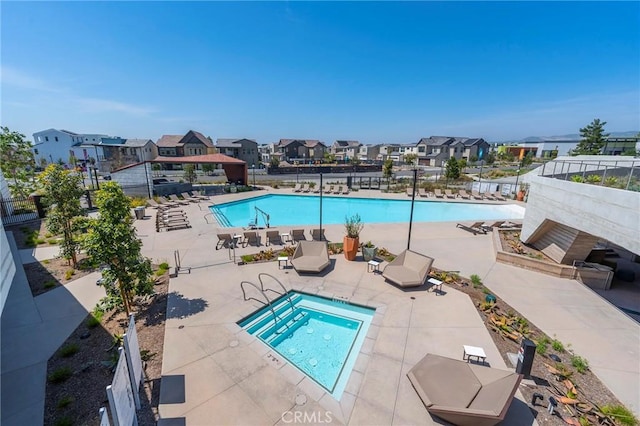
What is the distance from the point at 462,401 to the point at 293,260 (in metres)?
7.25

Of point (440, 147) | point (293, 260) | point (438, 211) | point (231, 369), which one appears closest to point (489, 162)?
point (440, 147)

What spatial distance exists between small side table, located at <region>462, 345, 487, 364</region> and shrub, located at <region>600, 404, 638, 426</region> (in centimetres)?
202

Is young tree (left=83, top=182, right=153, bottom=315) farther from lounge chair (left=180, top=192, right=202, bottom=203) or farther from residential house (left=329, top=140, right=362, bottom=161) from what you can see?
residential house (left=329, top=140, right=362, bottom=161)

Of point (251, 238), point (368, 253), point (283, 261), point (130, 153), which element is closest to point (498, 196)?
point (368, 253)

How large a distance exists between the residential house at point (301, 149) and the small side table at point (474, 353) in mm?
69889

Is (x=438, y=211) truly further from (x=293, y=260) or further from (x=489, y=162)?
(x=489, y=162)

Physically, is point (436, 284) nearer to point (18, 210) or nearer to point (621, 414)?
point (621, 414)

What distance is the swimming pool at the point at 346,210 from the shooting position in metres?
21.0

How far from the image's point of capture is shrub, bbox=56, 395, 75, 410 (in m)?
5.01

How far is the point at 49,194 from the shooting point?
9.74 metres

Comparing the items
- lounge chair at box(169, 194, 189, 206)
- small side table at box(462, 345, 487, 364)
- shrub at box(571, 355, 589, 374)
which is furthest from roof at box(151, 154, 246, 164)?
shrub at box(571, 355, 589, 374)

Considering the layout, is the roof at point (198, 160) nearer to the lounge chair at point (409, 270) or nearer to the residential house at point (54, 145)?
the lounge chair at point (409, 270)

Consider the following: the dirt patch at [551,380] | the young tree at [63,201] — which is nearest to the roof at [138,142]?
the young tree at [63,201]

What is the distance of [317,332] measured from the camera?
7.82 metres
